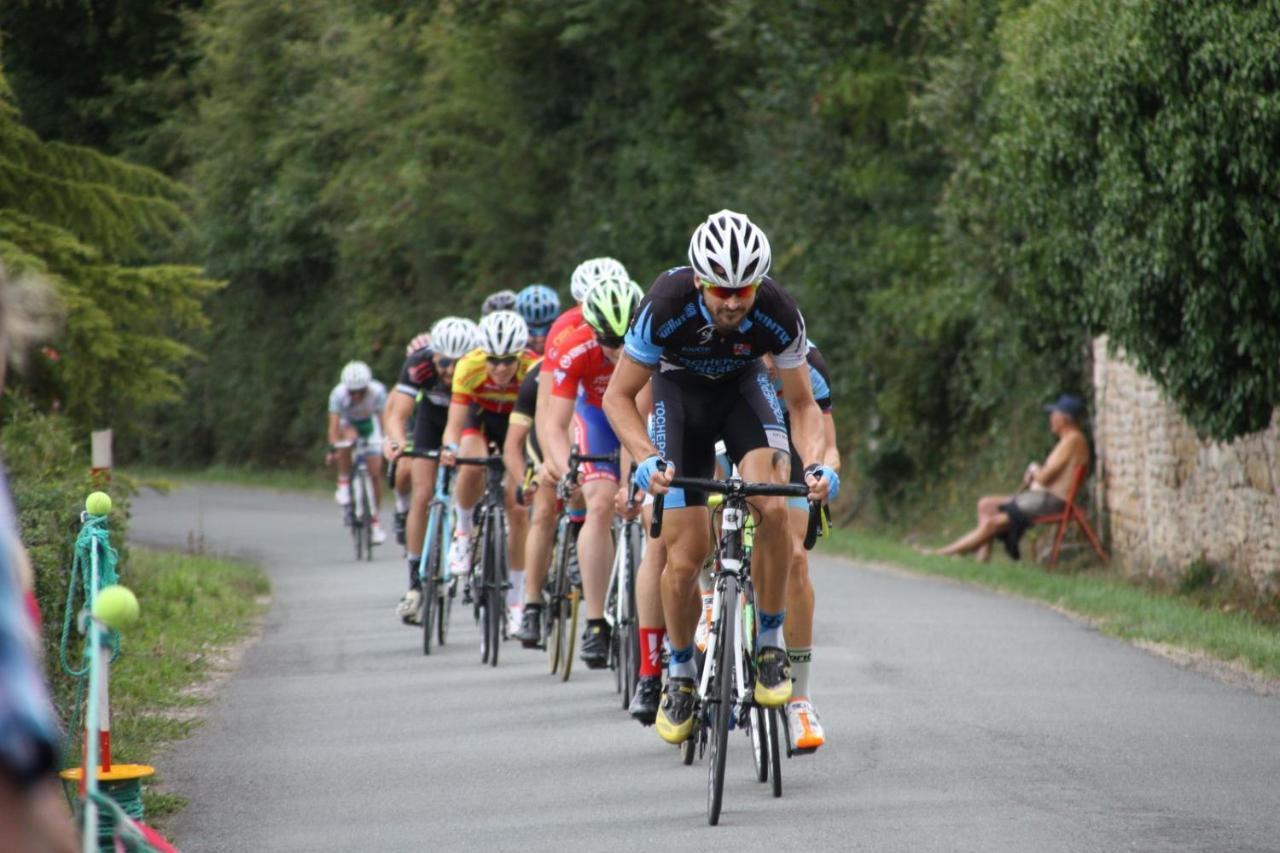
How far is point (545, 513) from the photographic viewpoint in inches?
459

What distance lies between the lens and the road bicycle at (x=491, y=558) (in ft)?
40.1

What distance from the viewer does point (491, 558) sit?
12344 millimetres

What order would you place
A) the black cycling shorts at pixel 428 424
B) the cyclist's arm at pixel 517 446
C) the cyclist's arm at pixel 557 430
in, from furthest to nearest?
1. the black cycling shorts at pixel 428 424
2. the cyclist's arm at pixel 517 446
3. the cyclist's arm at pixel 557 430

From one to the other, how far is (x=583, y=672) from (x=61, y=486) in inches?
125

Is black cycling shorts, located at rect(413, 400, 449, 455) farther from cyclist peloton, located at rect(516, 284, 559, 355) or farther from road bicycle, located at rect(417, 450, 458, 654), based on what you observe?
cyclist peloton, located at rect(516, 284, 559, 355)

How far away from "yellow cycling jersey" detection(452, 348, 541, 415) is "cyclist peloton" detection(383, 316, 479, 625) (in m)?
0.26

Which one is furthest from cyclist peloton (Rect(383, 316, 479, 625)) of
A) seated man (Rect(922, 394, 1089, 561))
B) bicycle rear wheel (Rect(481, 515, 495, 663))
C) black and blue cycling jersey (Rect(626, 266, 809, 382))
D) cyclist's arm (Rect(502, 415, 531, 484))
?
seated man (Rect(922, 394, 1089, 561))

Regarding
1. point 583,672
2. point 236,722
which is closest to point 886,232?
point 583,672

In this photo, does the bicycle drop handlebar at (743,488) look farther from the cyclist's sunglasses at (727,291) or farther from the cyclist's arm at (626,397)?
the cyclist's sunglasses at (727,291)

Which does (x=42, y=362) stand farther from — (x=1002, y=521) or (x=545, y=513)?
(x=1002, y=521)

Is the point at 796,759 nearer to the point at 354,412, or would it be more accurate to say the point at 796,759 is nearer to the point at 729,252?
the point at 729,252

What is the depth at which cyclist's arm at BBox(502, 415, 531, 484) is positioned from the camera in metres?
11.9

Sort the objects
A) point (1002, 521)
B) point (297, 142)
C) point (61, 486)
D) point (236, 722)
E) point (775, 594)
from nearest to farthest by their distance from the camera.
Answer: point (775, 594) → point (236, 722) → point (61, 486) → point (1002, 521) → point (297, 142)

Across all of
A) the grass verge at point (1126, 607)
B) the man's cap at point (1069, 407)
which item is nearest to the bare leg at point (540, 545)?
the grass verge at point (1126, 607)
